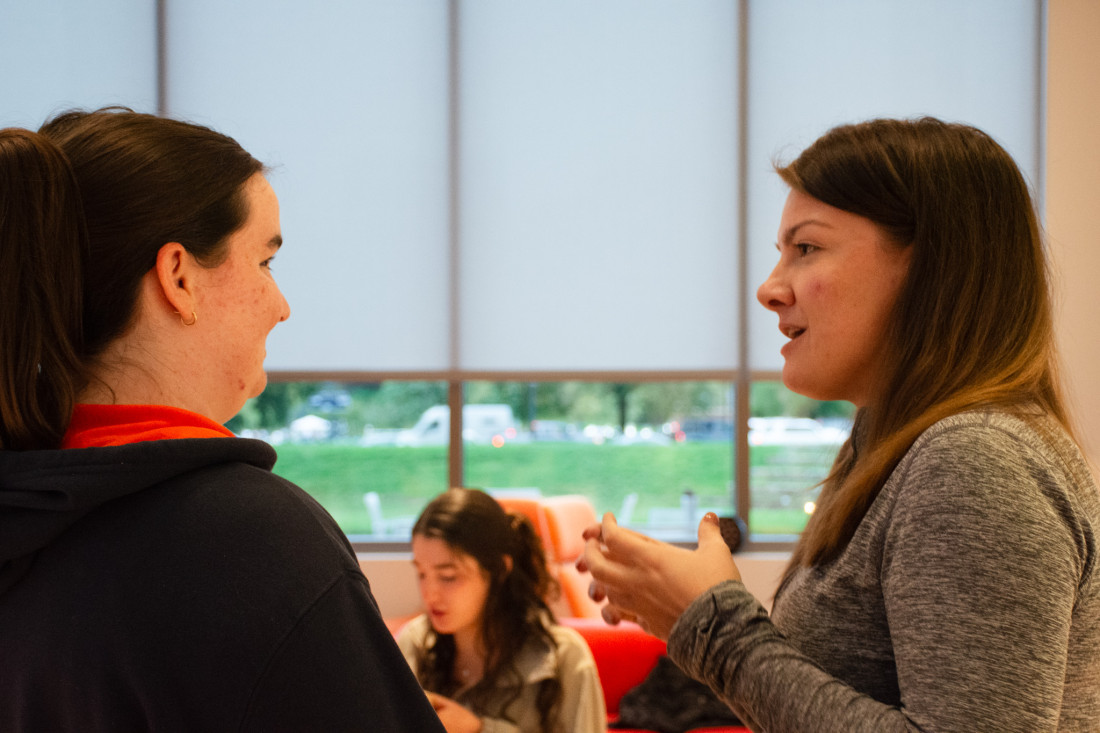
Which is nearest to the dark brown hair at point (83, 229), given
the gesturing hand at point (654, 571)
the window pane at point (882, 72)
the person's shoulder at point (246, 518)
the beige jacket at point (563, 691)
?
the person's shoulder at point (246, 518)

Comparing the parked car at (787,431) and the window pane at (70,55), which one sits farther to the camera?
the parked car at (787,431)

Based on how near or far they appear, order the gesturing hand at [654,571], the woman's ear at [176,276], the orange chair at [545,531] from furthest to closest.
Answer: the orange chair at [545,531]
the gesturing hand at [654,571]
the woman's ear at [176,276]

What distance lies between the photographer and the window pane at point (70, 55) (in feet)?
14.2

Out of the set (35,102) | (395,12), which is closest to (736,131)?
(395,12)

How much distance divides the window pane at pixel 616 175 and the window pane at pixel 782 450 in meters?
0.38

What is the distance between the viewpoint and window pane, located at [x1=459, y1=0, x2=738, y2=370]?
4.43m

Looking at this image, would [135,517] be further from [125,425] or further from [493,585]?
[493,585]

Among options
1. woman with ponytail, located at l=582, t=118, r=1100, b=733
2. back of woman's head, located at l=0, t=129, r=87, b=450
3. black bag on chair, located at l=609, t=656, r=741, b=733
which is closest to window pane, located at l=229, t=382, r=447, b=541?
black bag on chair, located at l=609, t=656, r=741, b=733

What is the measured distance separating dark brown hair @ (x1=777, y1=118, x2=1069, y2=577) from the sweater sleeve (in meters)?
0.46

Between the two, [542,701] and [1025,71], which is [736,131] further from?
[542,701]

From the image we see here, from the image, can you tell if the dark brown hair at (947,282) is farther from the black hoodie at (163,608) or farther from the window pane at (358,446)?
the window pane at (358,446)

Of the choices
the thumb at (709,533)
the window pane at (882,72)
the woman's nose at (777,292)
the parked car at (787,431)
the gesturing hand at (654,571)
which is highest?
the window pane at (882,72)

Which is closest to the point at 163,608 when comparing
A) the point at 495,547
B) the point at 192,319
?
the point at 192,319

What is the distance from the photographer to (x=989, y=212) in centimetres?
90
